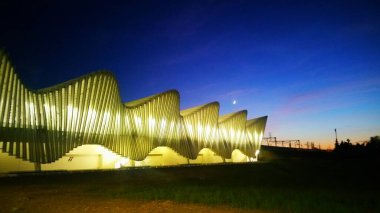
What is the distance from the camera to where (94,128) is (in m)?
31.1

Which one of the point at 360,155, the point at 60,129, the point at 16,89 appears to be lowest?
the point at 360,155

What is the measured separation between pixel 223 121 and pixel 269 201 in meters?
41.8

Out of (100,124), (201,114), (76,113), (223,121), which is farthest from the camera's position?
(223,121)

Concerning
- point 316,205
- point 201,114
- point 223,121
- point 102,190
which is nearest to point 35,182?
point 102,190

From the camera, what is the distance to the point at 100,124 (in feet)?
105

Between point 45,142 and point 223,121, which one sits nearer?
point 45,142

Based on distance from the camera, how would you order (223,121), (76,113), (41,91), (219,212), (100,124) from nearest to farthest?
(219,212) → (41,91) → (76,113) → (100,124) → (223,121)

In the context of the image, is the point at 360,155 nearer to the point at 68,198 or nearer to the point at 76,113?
the point at 76,113

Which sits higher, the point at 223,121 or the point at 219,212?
the point at 223,121

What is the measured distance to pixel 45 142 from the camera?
2639cm

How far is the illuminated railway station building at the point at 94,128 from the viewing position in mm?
24656

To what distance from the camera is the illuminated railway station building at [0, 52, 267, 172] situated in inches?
971

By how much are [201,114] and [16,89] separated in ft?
91.7

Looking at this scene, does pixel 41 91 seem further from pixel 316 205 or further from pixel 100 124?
pixel 316 205
